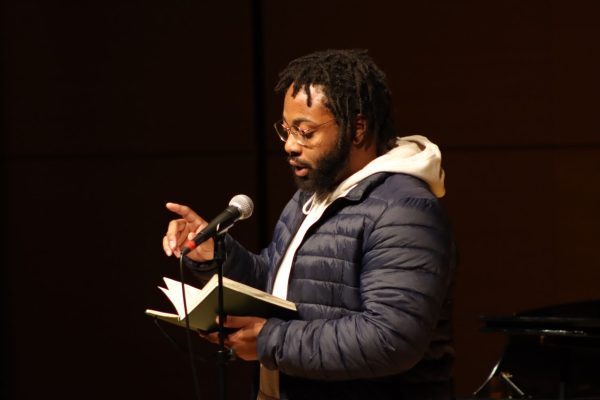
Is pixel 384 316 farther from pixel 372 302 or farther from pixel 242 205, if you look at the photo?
pixel 242 205

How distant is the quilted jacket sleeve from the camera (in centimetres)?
188

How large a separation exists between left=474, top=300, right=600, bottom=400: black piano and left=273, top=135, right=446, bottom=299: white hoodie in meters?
0.76

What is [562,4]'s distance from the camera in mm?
3918

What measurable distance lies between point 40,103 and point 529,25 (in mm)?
2073

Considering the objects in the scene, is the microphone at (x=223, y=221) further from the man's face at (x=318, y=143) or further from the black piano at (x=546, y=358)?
the black piano at (x=546, y=358)

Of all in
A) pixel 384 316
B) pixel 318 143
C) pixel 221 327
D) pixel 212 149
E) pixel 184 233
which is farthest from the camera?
pixel 212 149

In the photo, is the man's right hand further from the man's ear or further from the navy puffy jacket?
the man's ear

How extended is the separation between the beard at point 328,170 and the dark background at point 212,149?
6.49 feet

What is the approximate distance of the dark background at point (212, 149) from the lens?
397 centimetres

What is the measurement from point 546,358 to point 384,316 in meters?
1.10

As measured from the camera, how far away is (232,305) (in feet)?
6.51

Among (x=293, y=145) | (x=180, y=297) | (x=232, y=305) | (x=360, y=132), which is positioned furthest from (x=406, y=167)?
(x=180, y=297)

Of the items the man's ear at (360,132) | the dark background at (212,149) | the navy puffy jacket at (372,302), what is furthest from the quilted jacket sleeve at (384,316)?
the dark background at (212,149)

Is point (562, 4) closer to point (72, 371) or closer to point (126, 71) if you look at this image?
point (126, 71)
